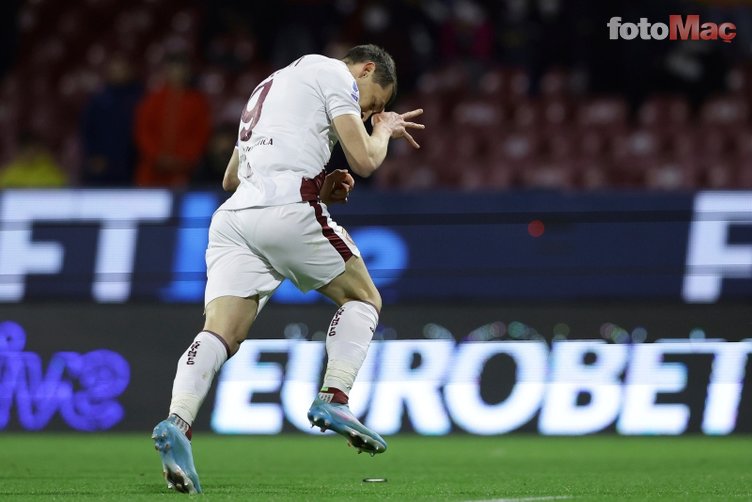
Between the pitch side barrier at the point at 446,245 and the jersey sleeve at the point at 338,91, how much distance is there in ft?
12.5

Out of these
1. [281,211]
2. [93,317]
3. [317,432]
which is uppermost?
[281,211]

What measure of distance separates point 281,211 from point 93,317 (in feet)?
14.3

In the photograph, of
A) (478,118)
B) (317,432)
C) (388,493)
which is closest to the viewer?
(388,493)

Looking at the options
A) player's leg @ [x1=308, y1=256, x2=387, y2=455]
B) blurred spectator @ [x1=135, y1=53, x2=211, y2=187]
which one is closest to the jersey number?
player's leg @ [x1=308, y1=256, x2=387, y2=455]

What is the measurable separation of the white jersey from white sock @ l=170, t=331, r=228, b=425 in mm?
550

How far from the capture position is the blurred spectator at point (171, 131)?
10.9 meters

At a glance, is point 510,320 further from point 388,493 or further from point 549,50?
point 549,50

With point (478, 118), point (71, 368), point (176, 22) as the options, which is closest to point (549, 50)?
point (478, 118)

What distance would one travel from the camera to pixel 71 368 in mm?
9039

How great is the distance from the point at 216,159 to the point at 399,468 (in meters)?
4.63

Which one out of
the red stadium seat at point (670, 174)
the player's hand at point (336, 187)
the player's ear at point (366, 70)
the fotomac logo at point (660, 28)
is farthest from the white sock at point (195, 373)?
the red stadium seat at point (670, 174)

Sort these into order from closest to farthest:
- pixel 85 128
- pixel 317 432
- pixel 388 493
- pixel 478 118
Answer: pixel 388 493
pixel 317 432
pixel 85 128
pixel 478 118

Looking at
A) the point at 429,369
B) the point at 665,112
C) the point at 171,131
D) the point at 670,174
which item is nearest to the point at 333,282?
the point at 429,369

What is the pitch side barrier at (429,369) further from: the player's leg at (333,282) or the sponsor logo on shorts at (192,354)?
the sponsor logo on shorts at (192,354)
